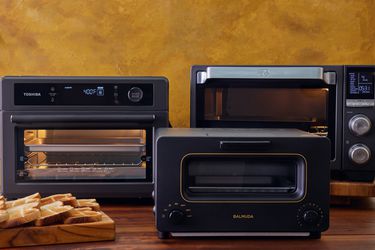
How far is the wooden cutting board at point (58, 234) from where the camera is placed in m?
1.13

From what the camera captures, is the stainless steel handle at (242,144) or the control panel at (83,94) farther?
the control panel at (83,94)

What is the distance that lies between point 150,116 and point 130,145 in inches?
3.7

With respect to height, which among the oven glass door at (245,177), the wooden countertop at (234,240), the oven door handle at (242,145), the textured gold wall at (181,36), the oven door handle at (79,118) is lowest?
the wooden countertop at (234,240)

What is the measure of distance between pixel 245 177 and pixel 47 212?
0.43 meters

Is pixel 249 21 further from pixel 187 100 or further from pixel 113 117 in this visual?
pixel 113 117

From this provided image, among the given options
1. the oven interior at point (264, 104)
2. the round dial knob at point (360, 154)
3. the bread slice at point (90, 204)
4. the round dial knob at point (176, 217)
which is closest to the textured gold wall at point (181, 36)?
the oven interior at point (264, 104)

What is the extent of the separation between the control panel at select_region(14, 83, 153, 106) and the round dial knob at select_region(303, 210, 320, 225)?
21.1 inches

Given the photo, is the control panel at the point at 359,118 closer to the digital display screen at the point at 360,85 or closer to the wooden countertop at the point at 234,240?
the digital display screen at the point at 360,85

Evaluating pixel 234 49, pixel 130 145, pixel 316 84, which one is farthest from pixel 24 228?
pixel 234 49

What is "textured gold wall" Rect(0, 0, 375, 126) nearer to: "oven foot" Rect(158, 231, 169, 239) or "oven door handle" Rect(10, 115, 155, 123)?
"oven door handle" Rect(10, 115, 155, 123)

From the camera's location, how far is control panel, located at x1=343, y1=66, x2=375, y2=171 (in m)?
1.49

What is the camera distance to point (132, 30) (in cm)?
190

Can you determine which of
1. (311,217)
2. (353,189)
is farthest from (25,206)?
(353,189)

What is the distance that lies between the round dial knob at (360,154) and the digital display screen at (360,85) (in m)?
0.13
